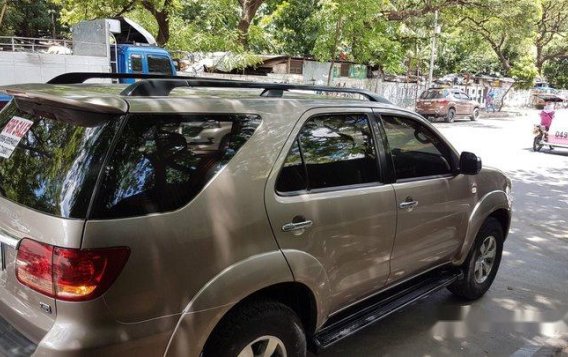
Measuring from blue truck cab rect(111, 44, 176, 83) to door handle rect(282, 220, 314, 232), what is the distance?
11356 millimetres

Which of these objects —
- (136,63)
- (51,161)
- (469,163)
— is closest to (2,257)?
(51,161)

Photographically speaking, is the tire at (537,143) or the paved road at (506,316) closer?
the paved road at (506,316)

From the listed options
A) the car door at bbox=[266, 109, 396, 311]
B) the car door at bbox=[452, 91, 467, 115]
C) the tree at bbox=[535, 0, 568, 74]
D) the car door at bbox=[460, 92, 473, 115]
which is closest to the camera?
the car door at bbox=[266, 109, 396, 311]

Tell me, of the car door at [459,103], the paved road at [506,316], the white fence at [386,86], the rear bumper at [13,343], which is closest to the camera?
the rear bumper at [13,343]

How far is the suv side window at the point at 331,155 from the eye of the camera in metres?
2.61

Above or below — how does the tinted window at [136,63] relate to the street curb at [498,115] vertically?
above

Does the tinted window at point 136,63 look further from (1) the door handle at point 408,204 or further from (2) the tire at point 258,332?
(2) the tire at point 258,332

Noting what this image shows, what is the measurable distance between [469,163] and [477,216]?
0.48 metres

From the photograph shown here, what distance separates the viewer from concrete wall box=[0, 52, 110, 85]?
10842mm

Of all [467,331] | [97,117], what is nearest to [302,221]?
[97,117]

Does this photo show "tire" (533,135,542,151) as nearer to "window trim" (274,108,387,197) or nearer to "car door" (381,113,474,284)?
"car door" (381,113,474,284)

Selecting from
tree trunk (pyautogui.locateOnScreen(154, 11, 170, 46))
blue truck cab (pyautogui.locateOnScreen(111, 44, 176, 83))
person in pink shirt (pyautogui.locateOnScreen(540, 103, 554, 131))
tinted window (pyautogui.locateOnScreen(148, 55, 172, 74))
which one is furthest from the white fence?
person in pink shirt (pyautogui.locateOnScreen(540, 103, 554, 131))

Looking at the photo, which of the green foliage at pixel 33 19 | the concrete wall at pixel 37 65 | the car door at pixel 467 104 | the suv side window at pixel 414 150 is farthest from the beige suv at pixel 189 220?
the green foliage at pixel 33 19

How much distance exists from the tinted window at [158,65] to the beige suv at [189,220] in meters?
10.6
